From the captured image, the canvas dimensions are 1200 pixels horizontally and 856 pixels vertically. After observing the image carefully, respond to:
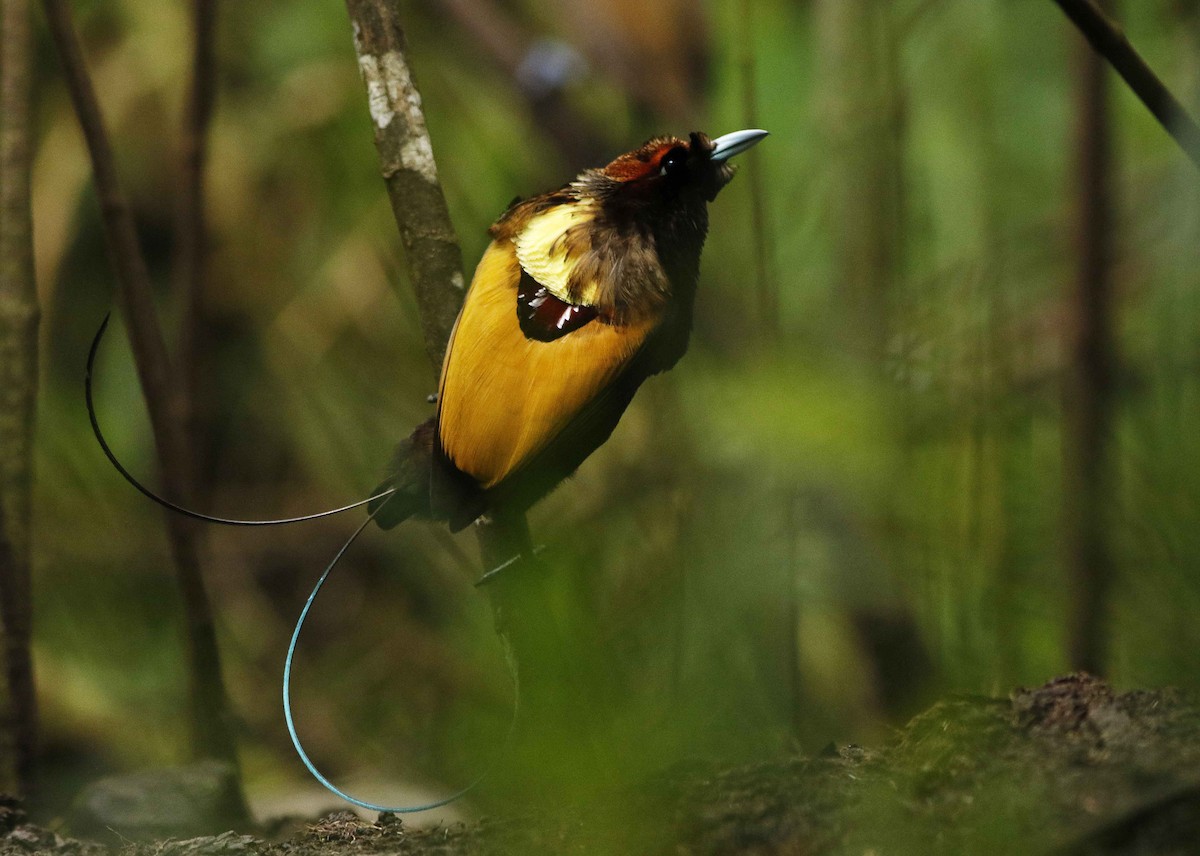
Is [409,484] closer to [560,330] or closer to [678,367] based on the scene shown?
[560,330]

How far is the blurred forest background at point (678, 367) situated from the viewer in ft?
7.54

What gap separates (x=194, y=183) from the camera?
113 inches

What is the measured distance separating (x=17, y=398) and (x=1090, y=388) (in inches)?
87.3

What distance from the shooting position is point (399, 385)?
3.74 metres

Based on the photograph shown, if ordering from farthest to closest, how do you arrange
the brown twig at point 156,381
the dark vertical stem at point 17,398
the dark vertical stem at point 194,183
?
the dark vertical stem at point 194,183, the brown twig at point 156,381, the dark vertical stem at point 17,398

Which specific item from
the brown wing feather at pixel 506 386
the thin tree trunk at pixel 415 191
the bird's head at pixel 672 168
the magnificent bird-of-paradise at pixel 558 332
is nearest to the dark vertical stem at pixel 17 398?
the magnificent bird-of-paradise at pixel 558 332

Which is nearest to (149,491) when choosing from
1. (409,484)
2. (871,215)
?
(409,484)

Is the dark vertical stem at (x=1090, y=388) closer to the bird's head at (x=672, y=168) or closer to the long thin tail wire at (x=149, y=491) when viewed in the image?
the bird's head at (x=672, y=168)

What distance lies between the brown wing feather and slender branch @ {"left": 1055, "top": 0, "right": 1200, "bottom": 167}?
753 mm

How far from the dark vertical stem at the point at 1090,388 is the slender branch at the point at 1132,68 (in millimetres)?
1166

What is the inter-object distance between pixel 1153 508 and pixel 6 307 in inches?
80.1

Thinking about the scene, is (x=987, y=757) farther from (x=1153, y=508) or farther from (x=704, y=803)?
(x=1153, y=508)

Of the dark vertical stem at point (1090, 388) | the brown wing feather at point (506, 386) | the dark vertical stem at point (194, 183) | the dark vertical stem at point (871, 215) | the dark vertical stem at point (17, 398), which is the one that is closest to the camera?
the brown wing feather at point (506, 386)

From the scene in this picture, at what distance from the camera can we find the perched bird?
175 cm
